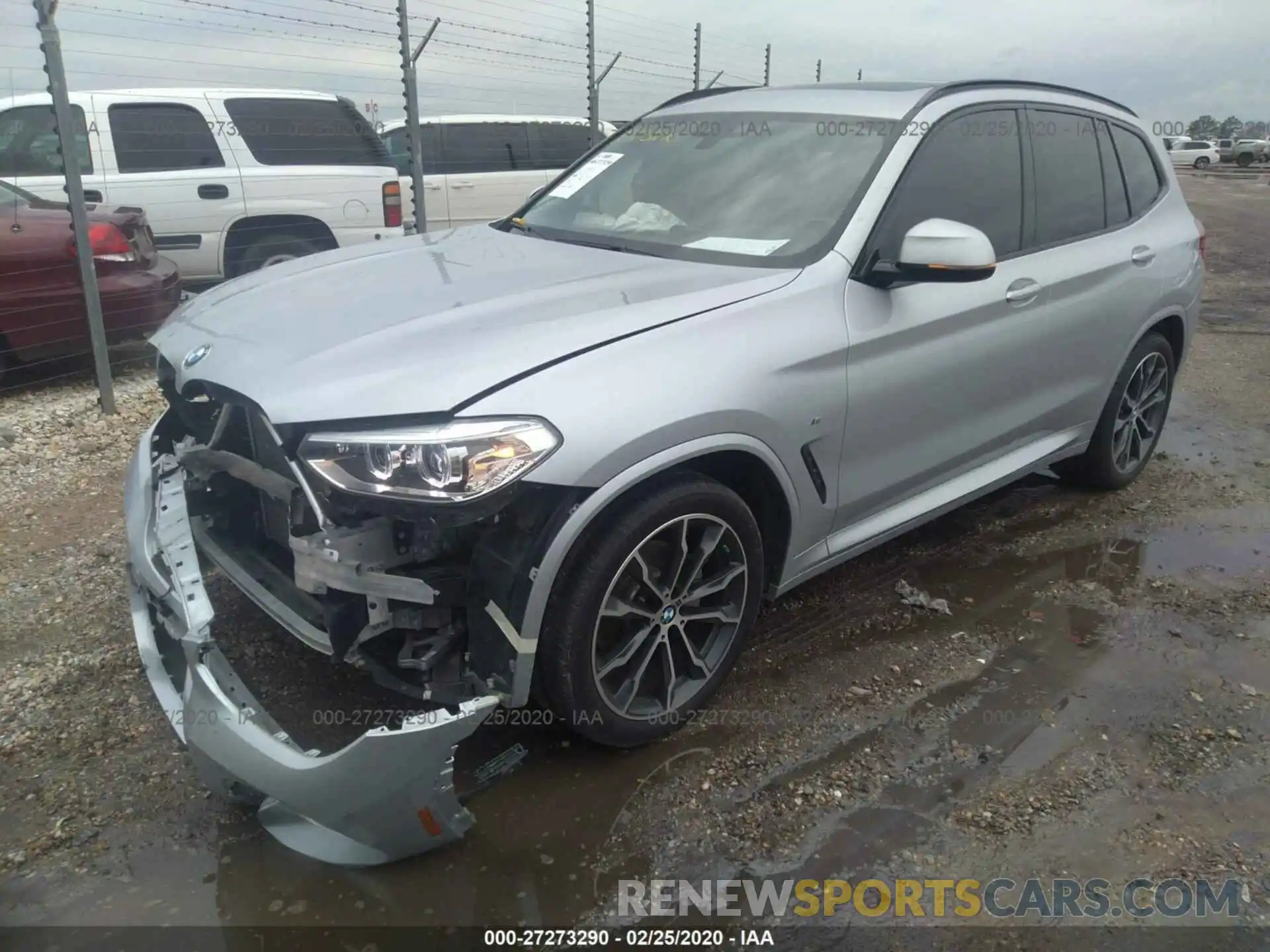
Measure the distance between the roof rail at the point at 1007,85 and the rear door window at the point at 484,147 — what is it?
21.6 ft

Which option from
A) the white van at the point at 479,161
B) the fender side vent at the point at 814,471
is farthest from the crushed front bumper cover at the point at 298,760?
the white van at the point at 479,161

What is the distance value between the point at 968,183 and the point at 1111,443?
5.73 feet


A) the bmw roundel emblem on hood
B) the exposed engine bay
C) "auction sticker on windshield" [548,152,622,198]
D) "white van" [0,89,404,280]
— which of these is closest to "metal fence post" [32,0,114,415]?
"white van" [0,89,404,280]

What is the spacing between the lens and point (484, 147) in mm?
10117

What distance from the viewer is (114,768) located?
2.77 metres

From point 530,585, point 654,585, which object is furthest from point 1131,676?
point 530,585

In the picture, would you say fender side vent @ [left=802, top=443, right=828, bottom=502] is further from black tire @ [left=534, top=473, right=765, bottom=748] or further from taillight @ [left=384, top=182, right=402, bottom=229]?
taillight @ [left=384, top=182, right=402, bottom=229]

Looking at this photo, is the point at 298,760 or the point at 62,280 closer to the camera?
the point at 298,760

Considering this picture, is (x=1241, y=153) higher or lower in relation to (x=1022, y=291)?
lower

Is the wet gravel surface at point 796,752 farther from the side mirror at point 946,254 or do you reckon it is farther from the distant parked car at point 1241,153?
the distant parked car at point 1241,153

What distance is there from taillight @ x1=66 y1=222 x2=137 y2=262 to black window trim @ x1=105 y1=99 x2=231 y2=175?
4.90ft

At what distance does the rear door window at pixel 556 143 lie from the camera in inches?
413

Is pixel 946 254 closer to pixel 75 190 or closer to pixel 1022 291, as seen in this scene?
pixel 1022 291

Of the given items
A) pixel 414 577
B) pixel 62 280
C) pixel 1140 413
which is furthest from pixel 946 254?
pixel 62 280
